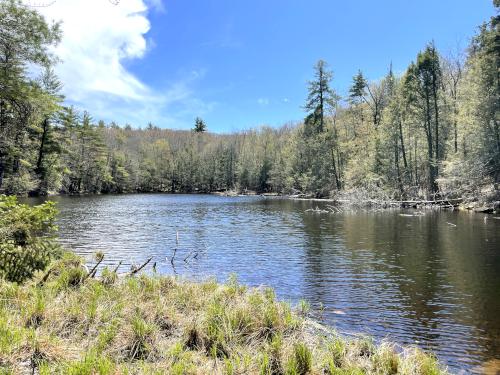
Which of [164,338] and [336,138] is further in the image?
[336,138]

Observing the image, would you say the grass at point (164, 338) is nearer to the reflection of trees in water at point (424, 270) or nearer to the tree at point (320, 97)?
the reflection of trees in water at point (424, 270)

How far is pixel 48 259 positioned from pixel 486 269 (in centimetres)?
1426

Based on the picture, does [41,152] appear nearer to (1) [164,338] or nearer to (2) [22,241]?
(2) [22,241]

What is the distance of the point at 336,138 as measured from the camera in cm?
6519

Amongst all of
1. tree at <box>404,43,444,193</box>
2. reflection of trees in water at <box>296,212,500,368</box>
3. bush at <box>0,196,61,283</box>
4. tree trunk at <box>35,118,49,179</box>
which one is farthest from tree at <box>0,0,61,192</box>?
tree trunk at <box>35,118,49,179</box>

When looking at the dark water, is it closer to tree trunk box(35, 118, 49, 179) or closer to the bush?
the bush

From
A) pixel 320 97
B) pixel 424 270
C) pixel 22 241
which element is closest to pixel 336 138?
pixel 320 97

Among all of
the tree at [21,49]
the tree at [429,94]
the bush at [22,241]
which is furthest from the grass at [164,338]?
the tree at [429,94]

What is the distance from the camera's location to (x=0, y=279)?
739cm

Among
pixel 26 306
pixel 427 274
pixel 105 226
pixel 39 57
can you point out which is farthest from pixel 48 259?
pixel 105 226

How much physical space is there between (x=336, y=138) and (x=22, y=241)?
61535mm

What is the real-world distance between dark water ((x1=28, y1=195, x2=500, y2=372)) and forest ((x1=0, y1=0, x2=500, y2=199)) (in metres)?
7.34

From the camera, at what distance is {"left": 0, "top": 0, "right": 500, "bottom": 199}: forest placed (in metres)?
13.5

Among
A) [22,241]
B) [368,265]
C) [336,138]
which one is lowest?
[368,265]
